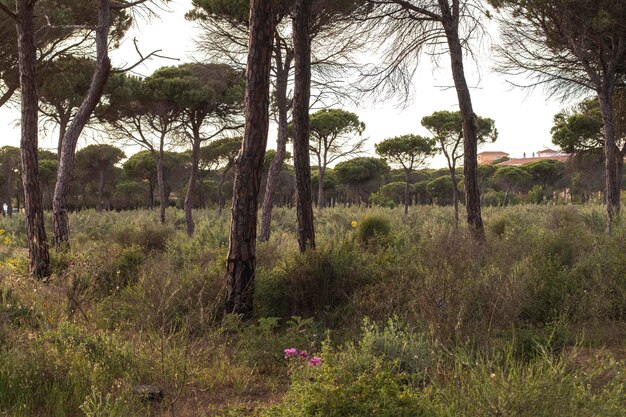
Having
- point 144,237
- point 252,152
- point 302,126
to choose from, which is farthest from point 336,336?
point 144,237

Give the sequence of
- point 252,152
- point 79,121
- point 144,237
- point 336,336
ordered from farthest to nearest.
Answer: point 144,237, point 79,121, point 252,152, point 336,336

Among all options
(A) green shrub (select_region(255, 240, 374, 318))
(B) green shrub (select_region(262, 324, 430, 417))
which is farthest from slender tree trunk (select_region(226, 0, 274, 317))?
(B) green shrub (select_region(262, 324, 430, 417))

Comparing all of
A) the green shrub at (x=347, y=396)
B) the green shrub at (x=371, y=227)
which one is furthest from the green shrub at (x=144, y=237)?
the green shrub at (x=347, y=396)

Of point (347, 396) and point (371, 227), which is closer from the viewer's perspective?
point (347, 396)

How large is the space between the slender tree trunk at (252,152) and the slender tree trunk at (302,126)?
204 cm

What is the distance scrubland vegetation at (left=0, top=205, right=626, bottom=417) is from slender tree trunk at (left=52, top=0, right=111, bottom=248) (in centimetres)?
149

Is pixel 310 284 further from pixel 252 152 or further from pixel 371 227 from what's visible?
pixel 371 227

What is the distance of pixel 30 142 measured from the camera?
8.27 metres

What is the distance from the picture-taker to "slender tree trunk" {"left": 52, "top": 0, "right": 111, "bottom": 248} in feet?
32.8

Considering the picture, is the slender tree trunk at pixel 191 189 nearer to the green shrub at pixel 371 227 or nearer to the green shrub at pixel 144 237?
the green shrub at pixel 144 237

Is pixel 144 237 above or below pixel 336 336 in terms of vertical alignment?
above

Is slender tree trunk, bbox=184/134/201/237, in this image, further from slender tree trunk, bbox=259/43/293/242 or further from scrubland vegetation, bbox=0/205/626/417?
scrubland vegetation, bbox=0/205/626/417

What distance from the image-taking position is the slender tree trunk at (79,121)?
32.8 ft

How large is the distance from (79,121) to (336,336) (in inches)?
304
